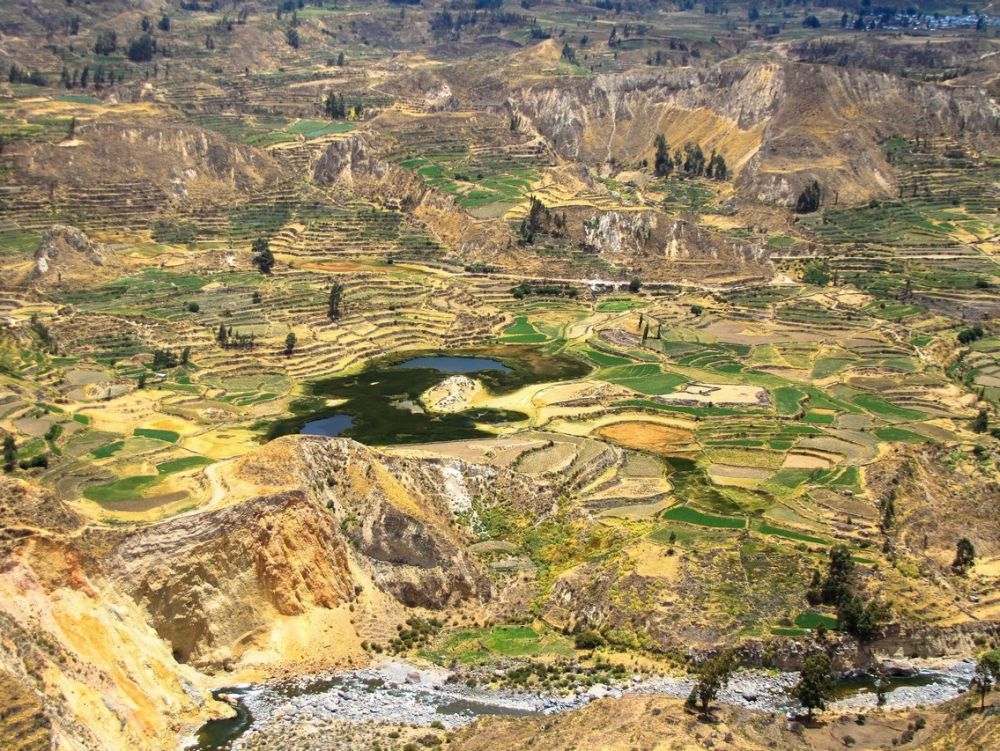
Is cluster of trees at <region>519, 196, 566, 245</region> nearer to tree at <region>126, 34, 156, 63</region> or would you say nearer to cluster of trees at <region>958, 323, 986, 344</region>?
cluster of trees at <region>958, 323, 986, 344</region>

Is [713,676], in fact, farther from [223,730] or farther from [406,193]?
[406,193]

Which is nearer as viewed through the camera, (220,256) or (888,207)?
(220,256)

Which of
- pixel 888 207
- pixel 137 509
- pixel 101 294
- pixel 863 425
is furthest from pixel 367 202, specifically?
pixel 137 509

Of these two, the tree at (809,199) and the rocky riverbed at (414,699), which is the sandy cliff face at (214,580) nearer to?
the rocky riverbed at (414,699)

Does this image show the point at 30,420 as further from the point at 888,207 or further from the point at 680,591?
the point at 888,207

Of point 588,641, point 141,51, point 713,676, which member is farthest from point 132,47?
point 713,676

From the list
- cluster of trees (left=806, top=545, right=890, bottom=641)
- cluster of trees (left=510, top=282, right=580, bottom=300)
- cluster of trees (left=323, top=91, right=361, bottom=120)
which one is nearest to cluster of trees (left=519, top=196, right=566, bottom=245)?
cluster of trees (left=510, top=282, right=580, bottom=300)
